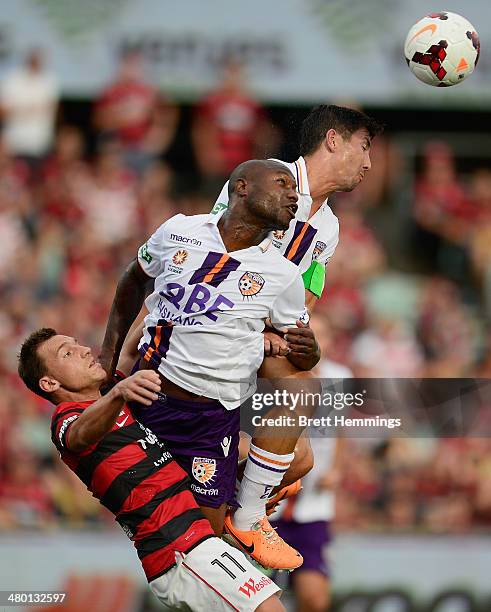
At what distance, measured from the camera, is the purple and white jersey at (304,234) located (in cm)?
586

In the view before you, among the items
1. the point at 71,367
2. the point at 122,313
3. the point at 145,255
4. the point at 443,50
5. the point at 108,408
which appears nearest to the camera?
the point at 108,408

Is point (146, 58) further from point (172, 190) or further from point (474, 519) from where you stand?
point (474, 519)

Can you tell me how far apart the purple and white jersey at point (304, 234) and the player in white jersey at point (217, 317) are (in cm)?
28

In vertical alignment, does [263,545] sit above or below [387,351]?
below

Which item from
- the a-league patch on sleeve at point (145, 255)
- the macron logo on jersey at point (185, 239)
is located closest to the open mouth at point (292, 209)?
the macron logo on jersey at point (185, 239)

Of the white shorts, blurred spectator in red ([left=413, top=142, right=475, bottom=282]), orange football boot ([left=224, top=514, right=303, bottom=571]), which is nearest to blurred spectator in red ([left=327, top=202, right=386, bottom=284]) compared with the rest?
blurred spectator in red ([left=413, top=142, right=475, bottom=282])

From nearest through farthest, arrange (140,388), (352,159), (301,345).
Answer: (140,388) → (301,345) → (352,159)

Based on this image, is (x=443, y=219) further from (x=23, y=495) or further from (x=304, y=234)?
(x=304, y=234)

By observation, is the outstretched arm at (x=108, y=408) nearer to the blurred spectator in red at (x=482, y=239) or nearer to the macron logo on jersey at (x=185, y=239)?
the macron logo on jersey at (x=185, y=239)

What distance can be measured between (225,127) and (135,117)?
37.2 inches

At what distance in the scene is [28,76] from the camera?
12.9 metres

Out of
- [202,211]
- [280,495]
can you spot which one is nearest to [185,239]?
[280,495]

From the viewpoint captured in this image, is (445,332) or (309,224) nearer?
(309,224)

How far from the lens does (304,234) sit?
5.92 meters
